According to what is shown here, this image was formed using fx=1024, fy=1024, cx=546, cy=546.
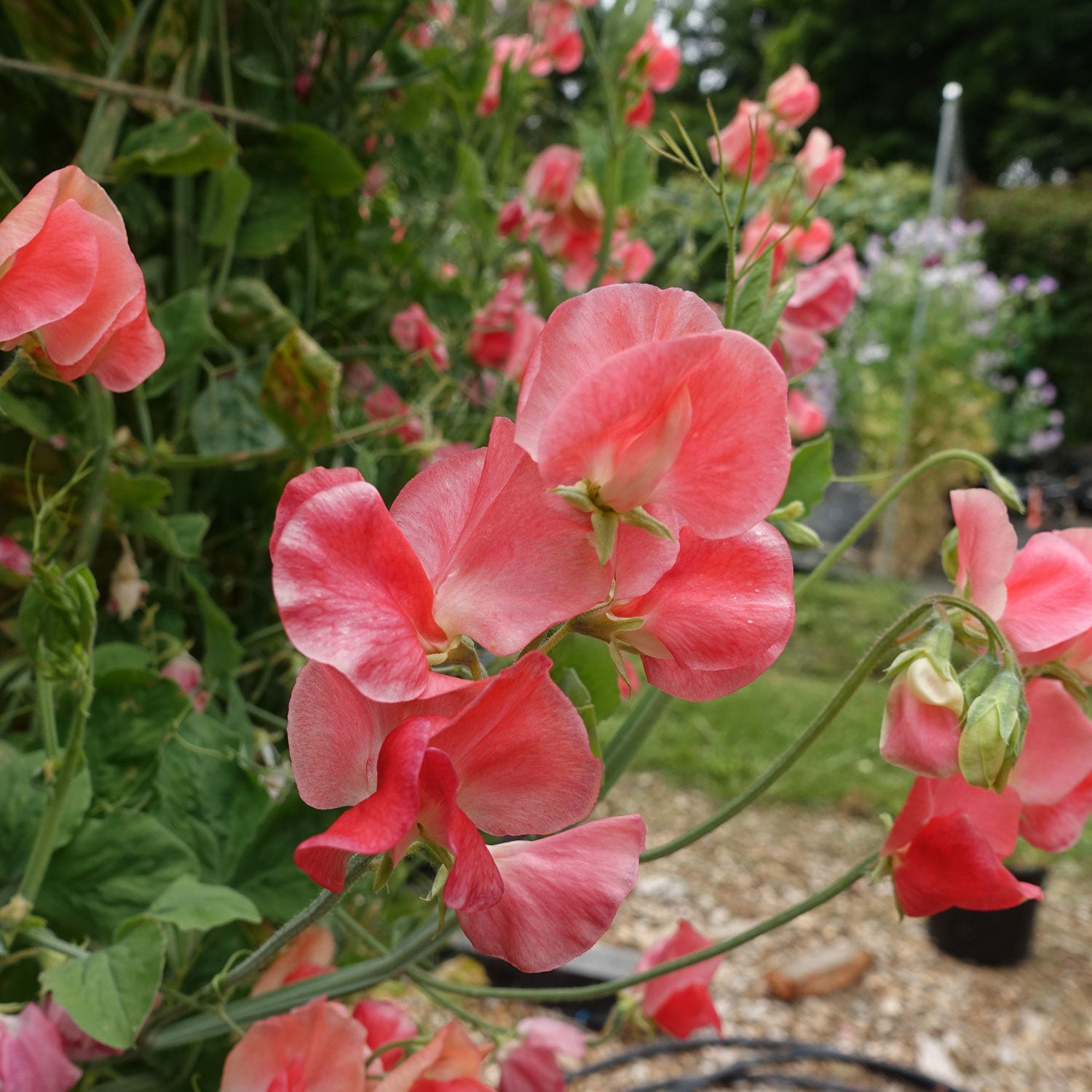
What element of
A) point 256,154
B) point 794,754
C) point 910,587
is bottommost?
point 910,587

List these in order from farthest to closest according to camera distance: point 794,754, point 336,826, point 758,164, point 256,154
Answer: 1. point 758,164
2. point 256,154
3. point 794,754
4. point 336,826

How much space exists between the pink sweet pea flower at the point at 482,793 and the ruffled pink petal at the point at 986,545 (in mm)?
161

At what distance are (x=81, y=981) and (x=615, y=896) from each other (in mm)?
241

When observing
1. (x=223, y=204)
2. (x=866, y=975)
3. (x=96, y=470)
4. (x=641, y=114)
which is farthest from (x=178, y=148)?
(x=866, y=975)

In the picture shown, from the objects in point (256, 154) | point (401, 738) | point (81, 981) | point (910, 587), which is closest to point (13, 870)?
point (81, 981)

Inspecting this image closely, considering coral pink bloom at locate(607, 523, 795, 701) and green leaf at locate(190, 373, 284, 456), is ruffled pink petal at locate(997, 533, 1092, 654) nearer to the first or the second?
coral pink bloom at locate(607, 523, 795, 701)

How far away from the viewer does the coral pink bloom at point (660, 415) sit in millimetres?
237

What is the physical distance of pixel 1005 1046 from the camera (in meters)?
1.79

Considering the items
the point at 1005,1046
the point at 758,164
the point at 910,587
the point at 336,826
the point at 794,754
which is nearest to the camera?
the point at 336,826

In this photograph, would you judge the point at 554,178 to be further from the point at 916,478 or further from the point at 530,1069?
the point at 530,1069

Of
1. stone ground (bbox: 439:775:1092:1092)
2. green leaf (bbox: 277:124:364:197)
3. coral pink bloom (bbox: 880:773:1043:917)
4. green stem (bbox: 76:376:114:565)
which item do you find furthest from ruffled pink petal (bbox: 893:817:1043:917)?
stone ground (bbox: 439:775:1092:1092)

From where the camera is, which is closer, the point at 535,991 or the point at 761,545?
the point at 761,545

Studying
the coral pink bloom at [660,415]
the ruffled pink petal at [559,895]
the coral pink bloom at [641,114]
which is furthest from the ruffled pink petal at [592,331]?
the coral pink bloom at [641,114]

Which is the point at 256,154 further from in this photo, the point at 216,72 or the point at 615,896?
the point at 615,896
